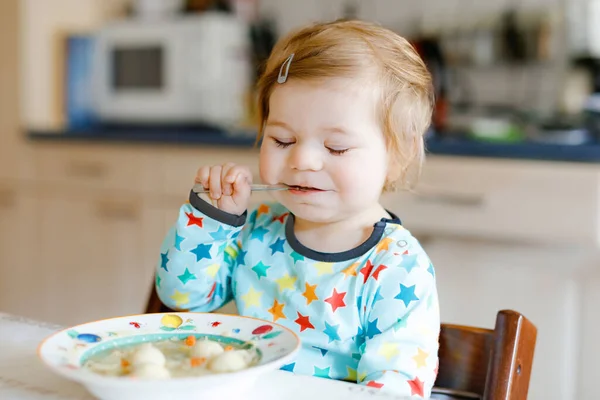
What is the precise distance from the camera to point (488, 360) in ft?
2.76

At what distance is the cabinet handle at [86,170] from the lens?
2.50 m

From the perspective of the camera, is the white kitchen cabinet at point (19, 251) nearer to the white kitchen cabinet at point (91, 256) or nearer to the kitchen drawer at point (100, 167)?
A: the white kitchen cabinet at point (91, 256)

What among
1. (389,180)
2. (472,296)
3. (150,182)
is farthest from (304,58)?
(150,182)

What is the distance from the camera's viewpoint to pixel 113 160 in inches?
97.5

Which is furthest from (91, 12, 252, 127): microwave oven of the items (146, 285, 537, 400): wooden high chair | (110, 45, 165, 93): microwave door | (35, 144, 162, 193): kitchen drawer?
(146, 285, 537, 400): wooden high chair

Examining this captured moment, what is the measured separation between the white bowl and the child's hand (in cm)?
22

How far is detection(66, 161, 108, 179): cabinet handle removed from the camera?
250 centimetres

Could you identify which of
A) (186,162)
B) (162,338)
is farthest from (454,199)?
(162,338)

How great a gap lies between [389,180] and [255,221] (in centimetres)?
19

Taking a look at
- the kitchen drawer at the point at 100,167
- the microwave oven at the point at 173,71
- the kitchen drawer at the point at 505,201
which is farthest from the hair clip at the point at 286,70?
the microwave oven at the point at 173,71

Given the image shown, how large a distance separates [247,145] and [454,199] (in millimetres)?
601

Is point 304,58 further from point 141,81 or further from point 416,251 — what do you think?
point 141,81

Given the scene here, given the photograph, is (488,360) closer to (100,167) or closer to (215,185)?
(215,185)

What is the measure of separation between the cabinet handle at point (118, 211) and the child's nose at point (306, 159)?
163 centimetres
